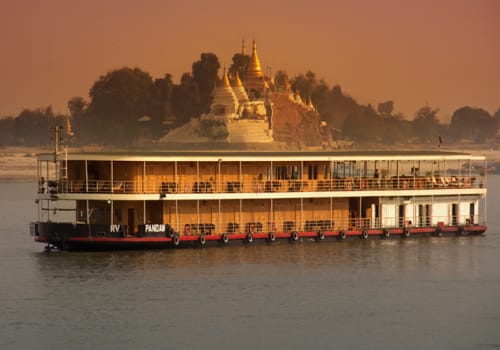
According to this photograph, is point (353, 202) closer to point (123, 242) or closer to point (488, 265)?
point (488, 265)

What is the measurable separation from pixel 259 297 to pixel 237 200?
42.6 ft

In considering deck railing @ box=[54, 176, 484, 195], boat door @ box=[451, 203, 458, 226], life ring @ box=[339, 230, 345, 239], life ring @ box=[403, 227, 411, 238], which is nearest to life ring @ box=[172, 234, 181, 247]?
deck railing @ box=[54, 176, 484, 195]

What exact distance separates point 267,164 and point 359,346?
71.6 feet

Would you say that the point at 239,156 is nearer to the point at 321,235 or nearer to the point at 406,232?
the point at 321,235

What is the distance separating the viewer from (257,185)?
59656 mm

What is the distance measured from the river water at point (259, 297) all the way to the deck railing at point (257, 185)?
8.68 ft

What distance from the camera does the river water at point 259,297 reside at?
41.1 m

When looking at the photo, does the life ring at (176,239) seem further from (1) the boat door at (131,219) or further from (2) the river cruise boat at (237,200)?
(1) the boat door at (131,219)

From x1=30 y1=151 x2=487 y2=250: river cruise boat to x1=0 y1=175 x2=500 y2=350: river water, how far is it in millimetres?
788

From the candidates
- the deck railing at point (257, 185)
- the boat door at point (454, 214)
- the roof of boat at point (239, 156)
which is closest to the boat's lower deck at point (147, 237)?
the deck railing at point (257, 185)

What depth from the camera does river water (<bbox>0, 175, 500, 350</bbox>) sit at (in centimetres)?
4109

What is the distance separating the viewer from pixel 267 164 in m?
60.9

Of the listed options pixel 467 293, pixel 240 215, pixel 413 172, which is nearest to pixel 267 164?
pixel 240 215

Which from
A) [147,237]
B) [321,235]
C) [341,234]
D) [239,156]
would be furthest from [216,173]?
[341,234]
